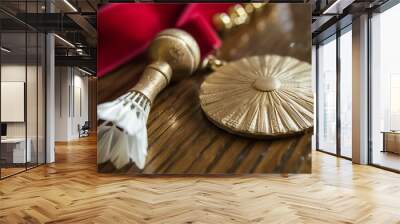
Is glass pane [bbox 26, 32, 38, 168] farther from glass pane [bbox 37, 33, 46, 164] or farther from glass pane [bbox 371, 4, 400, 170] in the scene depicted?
glass pane [bbox 371, 4, 400, 170]

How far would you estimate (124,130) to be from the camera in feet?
19.4

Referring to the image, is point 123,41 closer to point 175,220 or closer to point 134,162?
point 134,162

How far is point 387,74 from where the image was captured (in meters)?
6.94

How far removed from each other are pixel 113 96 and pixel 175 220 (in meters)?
3.01

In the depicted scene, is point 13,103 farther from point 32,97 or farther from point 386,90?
point 386,90

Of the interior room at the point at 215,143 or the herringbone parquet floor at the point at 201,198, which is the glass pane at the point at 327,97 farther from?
the herringbone parquet floor at the point at 201,198

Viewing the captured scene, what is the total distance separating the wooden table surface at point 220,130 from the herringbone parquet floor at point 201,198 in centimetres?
23

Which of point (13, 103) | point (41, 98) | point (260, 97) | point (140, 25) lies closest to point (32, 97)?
point (41, 98)

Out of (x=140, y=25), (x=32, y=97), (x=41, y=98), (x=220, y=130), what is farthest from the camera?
(x=41, y=98)

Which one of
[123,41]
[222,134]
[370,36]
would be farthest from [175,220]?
[370,36]

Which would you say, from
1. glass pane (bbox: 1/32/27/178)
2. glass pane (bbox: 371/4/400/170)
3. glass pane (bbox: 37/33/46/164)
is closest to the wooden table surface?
glass pane (bbox: 1/32/27/178)

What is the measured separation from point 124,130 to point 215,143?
142 centimetres

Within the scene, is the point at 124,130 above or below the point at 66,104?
below

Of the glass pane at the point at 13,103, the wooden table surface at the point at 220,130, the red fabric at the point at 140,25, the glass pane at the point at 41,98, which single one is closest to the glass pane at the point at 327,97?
the wooden table surface at the point at 220,130
